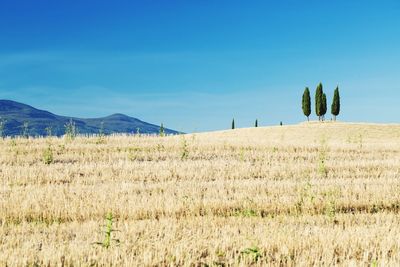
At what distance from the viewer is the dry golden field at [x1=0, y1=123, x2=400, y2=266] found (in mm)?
7234

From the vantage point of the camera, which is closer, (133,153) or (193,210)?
(193,210)

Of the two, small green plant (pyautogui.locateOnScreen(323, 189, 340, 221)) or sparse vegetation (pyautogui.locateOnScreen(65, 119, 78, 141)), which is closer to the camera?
small green plant (pyautogui.locateOnScreen(323, 189, 340, 221))

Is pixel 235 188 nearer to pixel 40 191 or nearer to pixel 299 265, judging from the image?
pixel 40 191

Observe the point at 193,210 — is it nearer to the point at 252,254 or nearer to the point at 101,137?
the point at 252,254

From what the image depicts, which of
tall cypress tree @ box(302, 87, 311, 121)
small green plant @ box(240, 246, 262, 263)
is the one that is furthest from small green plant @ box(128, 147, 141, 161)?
tall cypress tree @ box(302, 87, 311, 121)

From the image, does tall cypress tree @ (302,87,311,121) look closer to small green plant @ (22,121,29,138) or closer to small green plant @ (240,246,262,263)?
small green plant @ (22,121,29,138)

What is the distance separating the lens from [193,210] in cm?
1144

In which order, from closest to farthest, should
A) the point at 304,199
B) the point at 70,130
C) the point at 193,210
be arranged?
the point at 193,210 → the point at 304,199 → the point at 70,130

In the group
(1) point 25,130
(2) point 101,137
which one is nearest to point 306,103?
(2) point 101,137

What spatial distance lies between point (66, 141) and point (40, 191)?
44.8ft

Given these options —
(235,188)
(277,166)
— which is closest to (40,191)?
(235,188)

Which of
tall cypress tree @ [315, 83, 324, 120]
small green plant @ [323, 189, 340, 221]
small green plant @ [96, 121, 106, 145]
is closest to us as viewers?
small green plant @ [323, 189, 340, 221]

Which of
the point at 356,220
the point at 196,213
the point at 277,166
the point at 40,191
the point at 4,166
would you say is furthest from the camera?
the point at 277,166

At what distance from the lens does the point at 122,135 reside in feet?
98.0
